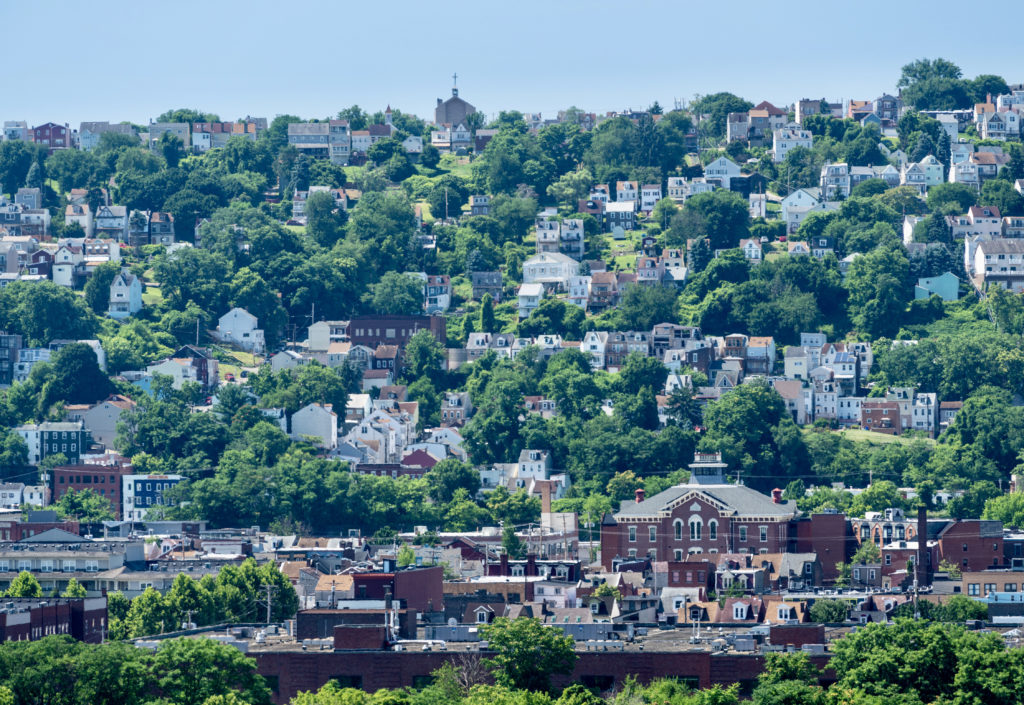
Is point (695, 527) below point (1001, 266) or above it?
below

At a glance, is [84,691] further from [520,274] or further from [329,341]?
[520,274]

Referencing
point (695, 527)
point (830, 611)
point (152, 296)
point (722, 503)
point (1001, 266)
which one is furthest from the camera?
point (1001, 266)

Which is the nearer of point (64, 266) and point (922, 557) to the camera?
point (922, 557)

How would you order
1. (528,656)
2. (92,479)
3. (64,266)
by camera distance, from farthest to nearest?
(64,266) → (92,479) → (528,656)

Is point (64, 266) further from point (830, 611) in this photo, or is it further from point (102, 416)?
point (830, 611)

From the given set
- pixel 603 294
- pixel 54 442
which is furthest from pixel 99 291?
pixel 603 294

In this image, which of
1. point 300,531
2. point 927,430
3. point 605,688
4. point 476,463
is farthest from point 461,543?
point 605,688

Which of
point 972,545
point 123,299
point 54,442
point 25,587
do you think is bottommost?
point 25,587
